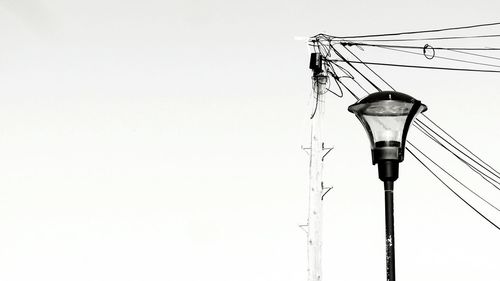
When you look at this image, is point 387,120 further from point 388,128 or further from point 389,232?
point 389,232

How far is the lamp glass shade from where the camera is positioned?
20.2 ft

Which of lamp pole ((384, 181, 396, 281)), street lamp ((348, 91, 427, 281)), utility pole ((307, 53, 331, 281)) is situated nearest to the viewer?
lamp pole ((384, 181, 396, 281))

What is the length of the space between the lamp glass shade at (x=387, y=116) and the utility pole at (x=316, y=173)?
6.66 meters

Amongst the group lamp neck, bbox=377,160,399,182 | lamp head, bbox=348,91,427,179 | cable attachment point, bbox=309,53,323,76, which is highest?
cable attachment point, bbox=309,53,323,76

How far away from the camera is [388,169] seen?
20.4 ft

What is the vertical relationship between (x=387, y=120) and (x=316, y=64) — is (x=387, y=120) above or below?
below

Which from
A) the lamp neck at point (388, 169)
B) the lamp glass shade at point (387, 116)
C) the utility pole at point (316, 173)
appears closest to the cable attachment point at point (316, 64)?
the utility pole at point (316, 173)

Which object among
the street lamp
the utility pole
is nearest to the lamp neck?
the street lamp

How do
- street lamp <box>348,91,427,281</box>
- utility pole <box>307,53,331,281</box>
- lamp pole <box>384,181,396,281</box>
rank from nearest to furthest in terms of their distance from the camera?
1. lamp pole <box>384,181,396,281</box>
2. street lamp <box>348,91,427,281</box>
3. utility pole <box>307,53,331,281</box>

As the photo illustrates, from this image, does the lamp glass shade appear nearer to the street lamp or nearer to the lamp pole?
the street lamp

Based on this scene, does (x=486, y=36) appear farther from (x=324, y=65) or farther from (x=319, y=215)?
(x=319, y=215)

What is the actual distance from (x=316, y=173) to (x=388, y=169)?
273 inches

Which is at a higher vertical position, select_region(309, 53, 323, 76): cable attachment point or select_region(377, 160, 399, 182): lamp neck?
select_region(309, 53, 323, 76): cable attachment point

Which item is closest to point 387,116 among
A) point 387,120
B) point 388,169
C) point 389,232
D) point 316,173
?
point 387,120
